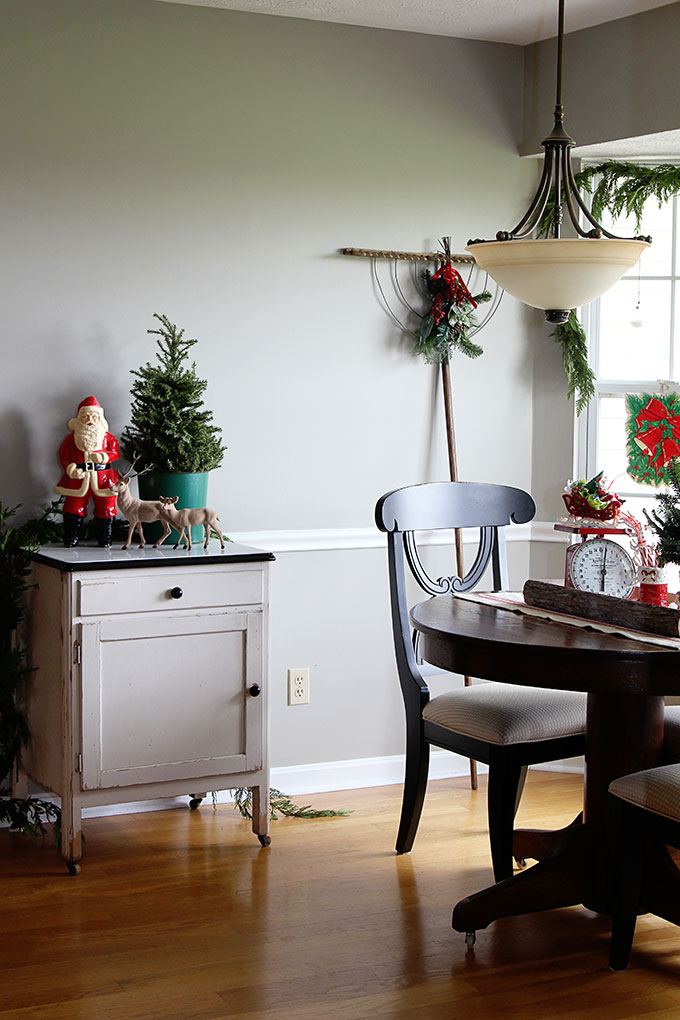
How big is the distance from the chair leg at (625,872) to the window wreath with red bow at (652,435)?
1753 millimetres

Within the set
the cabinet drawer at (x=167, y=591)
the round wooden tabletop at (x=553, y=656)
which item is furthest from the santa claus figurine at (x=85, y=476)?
the round wooden tabletop at (x=553, y=656)

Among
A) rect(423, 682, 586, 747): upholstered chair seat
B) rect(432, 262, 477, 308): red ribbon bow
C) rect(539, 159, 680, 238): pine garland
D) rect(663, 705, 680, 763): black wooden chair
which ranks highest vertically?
rect(539, 159, 680, 238): pine garland

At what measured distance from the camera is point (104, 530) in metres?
3.44

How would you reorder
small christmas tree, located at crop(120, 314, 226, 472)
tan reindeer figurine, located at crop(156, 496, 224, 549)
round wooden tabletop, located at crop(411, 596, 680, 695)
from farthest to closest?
1. small christmas tree, located at crop(120, 314, 226, 472)
2. tan reindeer figurine, located at crop(156, 496, 224, 549)
3. round wooden tabletop, located at crop(411, 596, 680, 695)

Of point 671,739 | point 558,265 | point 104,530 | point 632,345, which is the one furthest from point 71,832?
point 632,345

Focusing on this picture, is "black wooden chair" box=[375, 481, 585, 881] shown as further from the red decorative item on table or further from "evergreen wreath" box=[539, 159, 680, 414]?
"evergreen wreath" box=[539, 159, 680, 414]

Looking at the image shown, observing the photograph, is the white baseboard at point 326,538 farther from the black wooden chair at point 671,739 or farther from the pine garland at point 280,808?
the black wooden chair at point 671,739

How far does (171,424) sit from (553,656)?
1522 mm

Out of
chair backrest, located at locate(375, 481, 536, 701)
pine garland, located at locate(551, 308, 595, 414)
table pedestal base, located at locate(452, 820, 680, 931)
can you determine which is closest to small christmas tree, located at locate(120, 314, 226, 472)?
chair backrest, located at locate(375, 481, 536, 701)

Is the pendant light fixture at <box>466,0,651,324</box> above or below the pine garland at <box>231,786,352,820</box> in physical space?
above

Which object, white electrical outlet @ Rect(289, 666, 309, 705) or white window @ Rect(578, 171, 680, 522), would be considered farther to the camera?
white window @ Rect(578, 171, 680, 522)

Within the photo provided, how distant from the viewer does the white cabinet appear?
3.21m

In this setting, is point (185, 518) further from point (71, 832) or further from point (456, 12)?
point (456, 12)

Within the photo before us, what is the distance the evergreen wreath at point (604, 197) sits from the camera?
13.4ft
